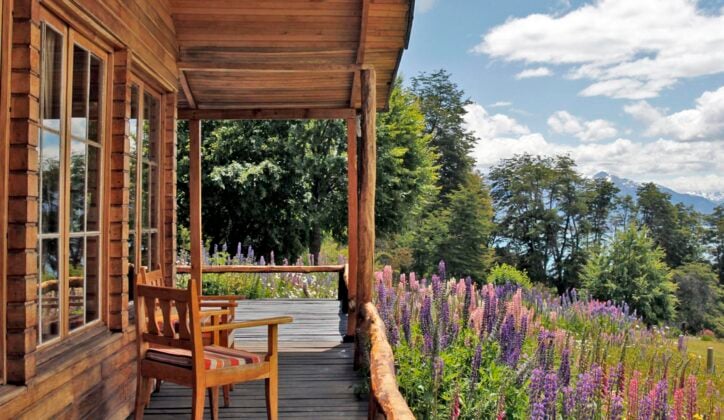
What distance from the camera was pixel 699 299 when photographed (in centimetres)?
3005

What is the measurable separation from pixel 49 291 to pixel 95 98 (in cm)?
108

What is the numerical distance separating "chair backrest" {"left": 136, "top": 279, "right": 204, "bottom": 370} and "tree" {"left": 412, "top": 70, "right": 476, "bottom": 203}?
2884cm

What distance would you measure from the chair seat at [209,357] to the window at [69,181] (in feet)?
1.33

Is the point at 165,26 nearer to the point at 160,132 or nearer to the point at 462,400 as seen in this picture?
the point at 160,132

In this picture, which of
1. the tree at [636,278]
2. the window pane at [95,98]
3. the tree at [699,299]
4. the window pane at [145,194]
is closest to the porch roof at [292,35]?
the window pane at [145,194]

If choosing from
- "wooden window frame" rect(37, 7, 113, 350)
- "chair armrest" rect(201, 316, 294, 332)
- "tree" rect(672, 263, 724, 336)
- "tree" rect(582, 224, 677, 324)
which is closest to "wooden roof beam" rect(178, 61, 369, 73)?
"wooden window frame" rect(37, 7, 113, 350)

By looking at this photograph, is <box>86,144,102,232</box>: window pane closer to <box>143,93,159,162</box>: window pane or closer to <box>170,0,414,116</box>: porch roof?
<box>143,93,159,162</box>: window pane

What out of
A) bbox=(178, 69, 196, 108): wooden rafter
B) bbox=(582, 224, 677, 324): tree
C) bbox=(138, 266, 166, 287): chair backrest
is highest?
bbox=(178, 69, 196, 108): wooden rafter

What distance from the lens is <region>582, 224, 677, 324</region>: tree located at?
17047 mm

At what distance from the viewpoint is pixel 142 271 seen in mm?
3629

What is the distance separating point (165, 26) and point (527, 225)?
32.2 metres

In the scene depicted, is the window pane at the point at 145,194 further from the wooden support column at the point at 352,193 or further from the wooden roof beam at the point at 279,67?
the wooden support column at the point at 352,193

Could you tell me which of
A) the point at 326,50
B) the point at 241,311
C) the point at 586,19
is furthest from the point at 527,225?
the point at 586,19

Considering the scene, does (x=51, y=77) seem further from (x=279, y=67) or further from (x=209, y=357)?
(x=279, y=67)
